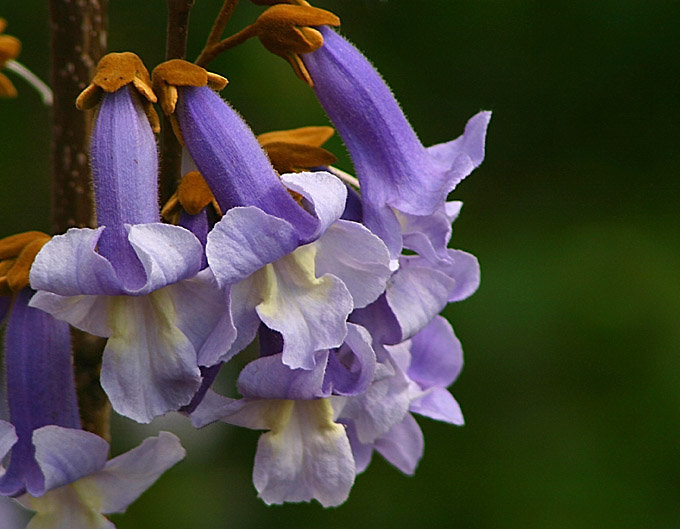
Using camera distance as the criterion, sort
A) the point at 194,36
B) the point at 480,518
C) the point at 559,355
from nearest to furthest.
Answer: the point at 480,518, the point at 559,355, the point at 194,36

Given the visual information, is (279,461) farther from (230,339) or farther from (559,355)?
(559,355)

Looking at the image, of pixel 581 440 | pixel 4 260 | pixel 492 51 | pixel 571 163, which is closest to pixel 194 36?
pixel 492 51

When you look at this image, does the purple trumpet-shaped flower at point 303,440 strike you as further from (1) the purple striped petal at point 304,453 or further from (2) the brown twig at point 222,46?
(2) the brown twig at point 222,46

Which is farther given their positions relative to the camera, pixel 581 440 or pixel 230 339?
pixel 581 440

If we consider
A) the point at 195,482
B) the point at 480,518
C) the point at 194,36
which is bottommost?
the point at 195,482

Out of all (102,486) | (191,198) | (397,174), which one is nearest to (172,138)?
(191,198)

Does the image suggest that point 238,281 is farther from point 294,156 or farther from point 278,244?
point 294,156
